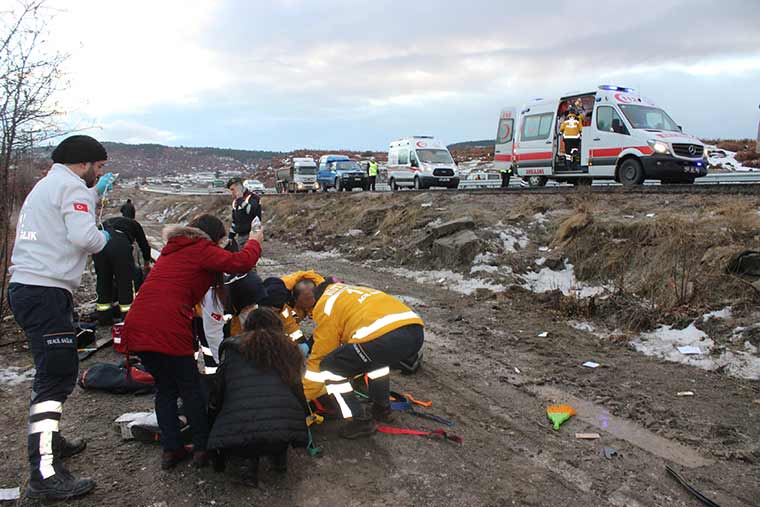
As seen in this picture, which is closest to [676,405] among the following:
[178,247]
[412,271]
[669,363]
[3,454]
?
[669,363]

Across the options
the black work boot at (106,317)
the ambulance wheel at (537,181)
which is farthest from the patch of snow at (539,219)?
the black work boot at (106,317)

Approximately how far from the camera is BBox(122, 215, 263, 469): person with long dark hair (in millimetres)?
3236

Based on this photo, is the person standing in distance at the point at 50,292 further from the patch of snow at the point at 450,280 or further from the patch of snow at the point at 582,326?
the patch of snow at the point at 450,280

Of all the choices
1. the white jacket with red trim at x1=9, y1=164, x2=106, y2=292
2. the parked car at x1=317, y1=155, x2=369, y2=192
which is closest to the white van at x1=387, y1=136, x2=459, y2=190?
the parked car at x1=317, y1=155, x2=369, y2=192

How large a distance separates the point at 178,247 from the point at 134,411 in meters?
1.79

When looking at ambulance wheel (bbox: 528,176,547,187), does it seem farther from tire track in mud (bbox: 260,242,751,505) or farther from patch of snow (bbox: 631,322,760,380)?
patch of snow (bbox: 631,322,760,380)

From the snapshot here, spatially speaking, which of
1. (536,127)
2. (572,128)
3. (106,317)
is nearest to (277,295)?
(106,317)

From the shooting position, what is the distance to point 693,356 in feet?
17.8

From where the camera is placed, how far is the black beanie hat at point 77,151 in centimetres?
322

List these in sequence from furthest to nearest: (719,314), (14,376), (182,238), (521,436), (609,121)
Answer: (609,121)
(719,314)
(14,376)
(521,436)
(182,238)

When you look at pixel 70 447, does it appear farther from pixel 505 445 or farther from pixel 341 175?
pixel 341 175

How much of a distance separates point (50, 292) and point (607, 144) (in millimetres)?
12363

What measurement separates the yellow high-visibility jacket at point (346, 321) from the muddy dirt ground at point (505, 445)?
535mm

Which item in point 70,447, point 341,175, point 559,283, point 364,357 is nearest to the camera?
point 70,447
